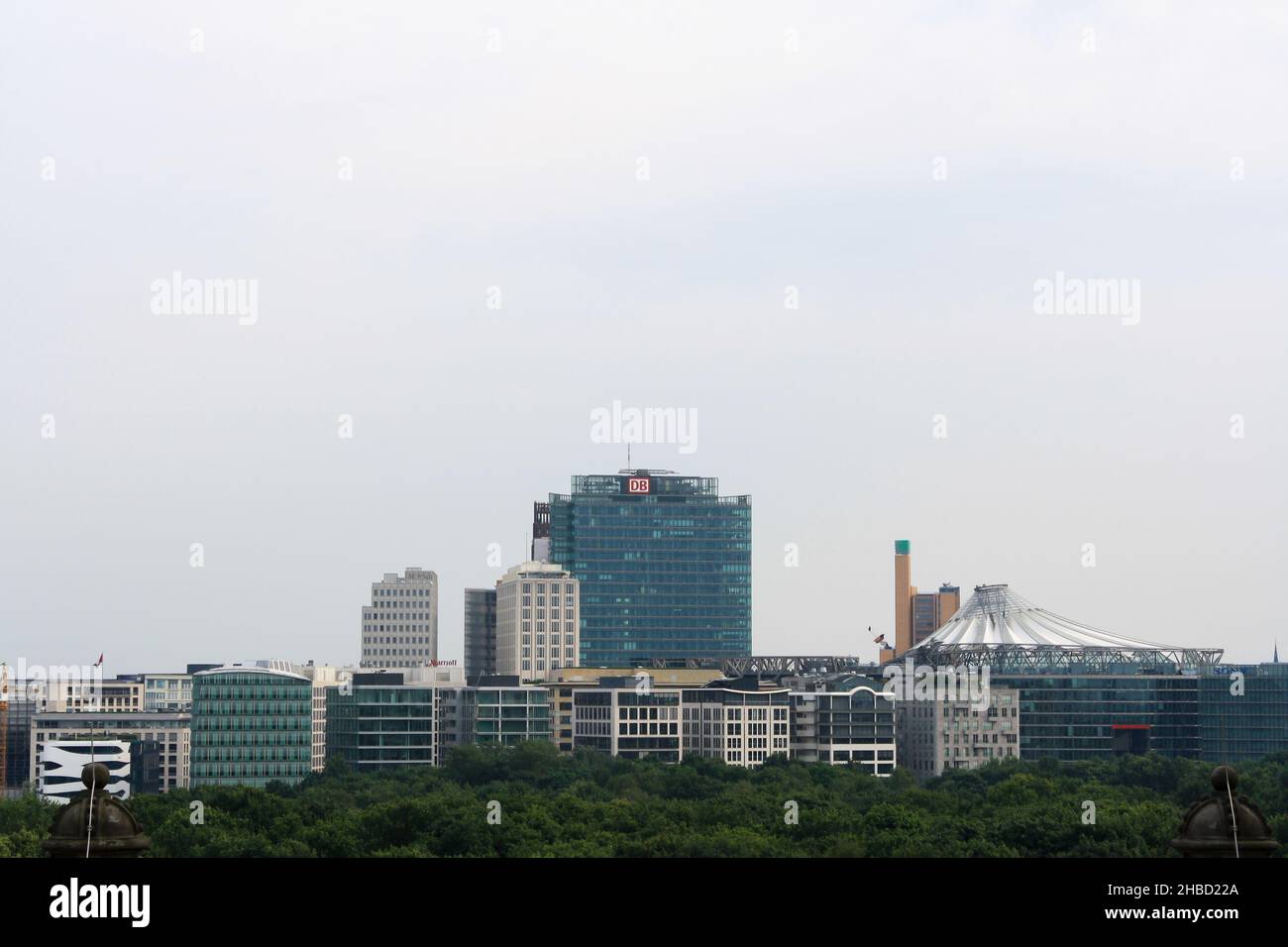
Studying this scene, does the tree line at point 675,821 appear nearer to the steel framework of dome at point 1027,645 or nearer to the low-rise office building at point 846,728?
the low-rise office building at point 846,728

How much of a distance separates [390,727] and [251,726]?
13217mm

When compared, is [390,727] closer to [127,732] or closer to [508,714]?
[508,714]

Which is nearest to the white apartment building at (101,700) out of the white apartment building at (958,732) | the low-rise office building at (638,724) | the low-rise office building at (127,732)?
the low-rise office building at (127,732)

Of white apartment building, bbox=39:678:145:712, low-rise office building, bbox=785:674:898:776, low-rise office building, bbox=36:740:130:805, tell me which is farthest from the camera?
white apartment building, bbox=39:678:145:712

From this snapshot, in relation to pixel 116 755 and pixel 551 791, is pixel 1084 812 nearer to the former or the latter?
pixel 551 791

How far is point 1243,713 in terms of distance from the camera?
6196 inches

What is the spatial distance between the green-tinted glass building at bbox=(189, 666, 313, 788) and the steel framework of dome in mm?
63065

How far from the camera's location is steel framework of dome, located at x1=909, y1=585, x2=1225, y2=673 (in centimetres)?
17212

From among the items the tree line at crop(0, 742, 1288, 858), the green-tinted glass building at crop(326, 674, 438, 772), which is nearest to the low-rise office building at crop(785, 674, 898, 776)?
the green-tinted glass building at crop(326, 674, 438, 772)

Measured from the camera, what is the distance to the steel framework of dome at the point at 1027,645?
172 meters

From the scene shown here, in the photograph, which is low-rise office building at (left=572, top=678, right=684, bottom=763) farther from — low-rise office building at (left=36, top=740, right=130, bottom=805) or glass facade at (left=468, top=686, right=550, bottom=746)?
low-rise office building at (left=36, top=740, right=130, bottom=805)

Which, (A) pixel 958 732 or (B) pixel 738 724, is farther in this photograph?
(A) pixel 958 732

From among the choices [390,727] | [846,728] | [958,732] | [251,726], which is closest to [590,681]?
[846,728]
